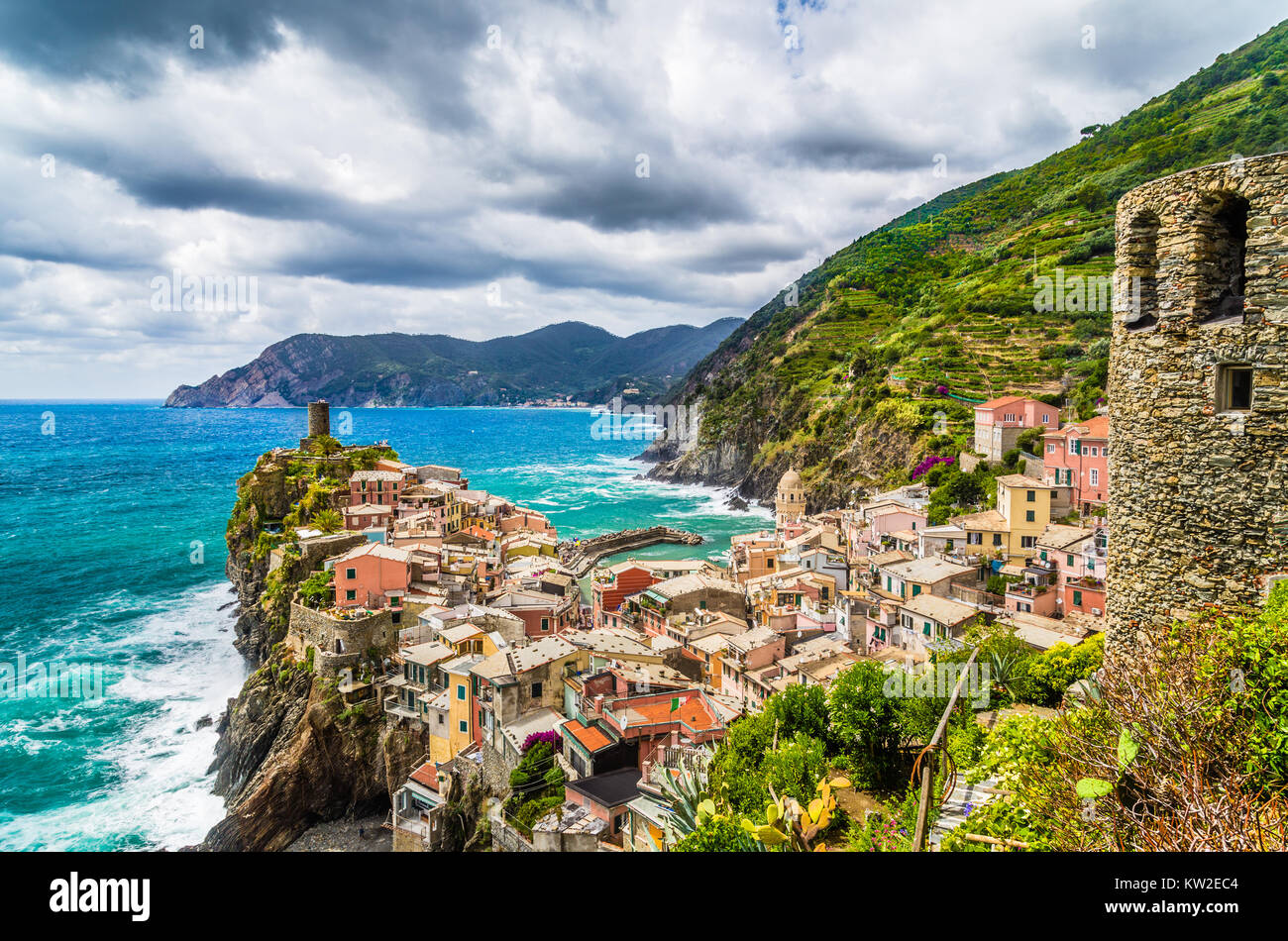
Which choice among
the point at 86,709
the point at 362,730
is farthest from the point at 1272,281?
the point at 86,709

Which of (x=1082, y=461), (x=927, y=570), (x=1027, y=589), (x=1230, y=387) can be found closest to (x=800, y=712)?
(x=1230, y=387)

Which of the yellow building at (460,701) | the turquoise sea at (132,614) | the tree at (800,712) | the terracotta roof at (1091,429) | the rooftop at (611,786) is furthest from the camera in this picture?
the terracotta roof at (1091,429)

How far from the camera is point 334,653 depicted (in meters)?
26.7

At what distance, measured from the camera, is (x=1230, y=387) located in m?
6.11

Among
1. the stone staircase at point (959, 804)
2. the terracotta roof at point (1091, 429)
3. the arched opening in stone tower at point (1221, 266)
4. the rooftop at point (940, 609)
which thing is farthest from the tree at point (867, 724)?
the terracotta roof at point (1091, 429)

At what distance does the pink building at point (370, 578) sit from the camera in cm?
2828

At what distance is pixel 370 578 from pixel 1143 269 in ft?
91.9

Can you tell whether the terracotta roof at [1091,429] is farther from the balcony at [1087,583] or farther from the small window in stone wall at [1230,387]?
the small window in stone wall at [1230,387]

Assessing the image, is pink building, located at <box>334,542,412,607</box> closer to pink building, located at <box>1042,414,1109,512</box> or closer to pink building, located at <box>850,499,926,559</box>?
pink building, located at <box>850,499,926,559</box>

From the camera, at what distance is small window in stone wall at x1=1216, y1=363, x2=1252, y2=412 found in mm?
6078

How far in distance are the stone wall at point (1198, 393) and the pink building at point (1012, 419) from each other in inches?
1611

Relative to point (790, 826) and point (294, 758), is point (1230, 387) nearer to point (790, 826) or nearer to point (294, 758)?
point (790, 826)

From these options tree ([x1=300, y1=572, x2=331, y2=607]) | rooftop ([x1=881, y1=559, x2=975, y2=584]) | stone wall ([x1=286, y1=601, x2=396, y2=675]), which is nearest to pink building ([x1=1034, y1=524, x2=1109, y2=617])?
rooftop ([x1=881, y1=559, x2=975, y2=584])
